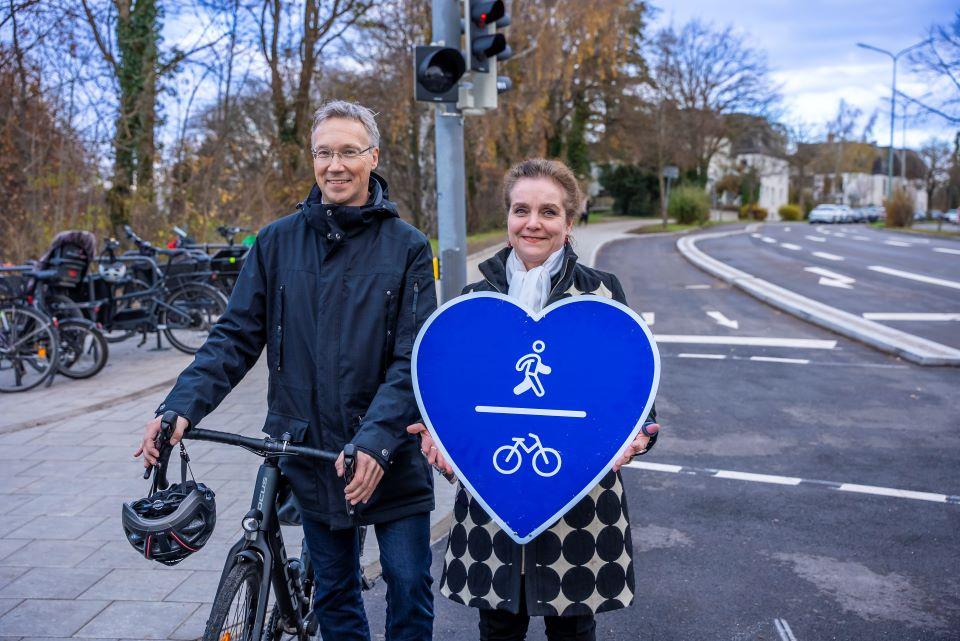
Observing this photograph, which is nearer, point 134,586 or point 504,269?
point 504,269

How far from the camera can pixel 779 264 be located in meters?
23.2

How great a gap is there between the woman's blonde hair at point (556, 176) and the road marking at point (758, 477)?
361 centimetres

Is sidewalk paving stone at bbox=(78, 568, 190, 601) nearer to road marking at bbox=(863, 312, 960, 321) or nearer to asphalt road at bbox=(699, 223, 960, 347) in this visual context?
asphalt road at bbox=(699, 223, 960, 347)

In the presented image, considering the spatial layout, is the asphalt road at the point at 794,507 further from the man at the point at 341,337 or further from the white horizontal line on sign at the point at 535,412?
the white horizontal line on sign at the point at 535,412

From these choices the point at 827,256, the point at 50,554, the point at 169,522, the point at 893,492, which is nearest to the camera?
the point at 169,522

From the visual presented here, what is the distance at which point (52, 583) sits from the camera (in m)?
3.96

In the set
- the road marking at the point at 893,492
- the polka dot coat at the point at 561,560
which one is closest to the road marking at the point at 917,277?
the road marking at the point at 893,492

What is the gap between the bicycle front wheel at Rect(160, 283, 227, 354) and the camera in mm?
10422

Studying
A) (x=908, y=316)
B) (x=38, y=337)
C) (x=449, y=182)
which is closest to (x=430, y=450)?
(x=449, y=182)

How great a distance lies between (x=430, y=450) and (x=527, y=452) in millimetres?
291

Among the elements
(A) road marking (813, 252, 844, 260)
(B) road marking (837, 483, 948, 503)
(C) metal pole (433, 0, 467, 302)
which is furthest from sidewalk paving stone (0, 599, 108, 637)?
(A) road marking (813, 252, 844, 260)

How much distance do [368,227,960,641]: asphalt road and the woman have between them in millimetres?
1204

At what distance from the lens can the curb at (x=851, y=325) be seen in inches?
Answer: 388

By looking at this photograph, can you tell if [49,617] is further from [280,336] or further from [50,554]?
[280,336]
